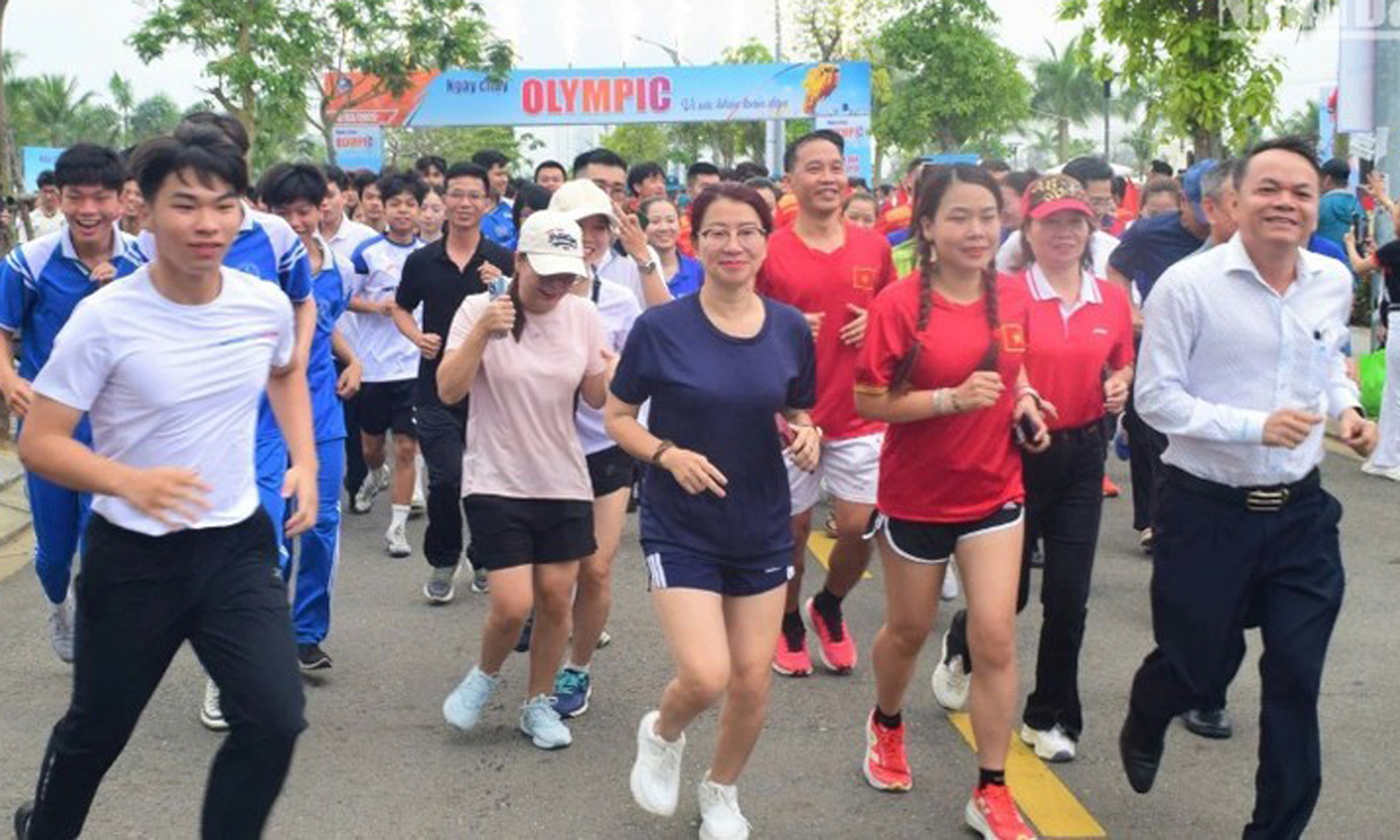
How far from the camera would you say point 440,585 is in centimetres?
778

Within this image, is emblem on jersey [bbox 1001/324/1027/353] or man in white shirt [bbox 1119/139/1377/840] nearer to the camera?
man in white shirt [bbox 1119/139/1377/840]

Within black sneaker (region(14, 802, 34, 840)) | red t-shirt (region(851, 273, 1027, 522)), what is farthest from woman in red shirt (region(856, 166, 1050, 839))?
black sneaker (region(14, 802, 34, 840))

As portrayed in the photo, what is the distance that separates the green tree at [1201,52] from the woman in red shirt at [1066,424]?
34.9 ft

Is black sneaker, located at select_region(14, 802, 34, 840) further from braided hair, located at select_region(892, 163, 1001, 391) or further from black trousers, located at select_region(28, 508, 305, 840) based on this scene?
braided hair, located at select_region(892, 163, 1001, 391)

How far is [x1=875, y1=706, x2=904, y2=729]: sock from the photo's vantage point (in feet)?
16.8

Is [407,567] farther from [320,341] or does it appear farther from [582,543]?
[582,543]

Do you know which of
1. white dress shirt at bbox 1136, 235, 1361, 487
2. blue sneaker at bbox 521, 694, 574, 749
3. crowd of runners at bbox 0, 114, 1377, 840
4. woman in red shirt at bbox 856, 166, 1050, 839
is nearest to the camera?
crowd of runners at bbox 0, 114, 1377, 840

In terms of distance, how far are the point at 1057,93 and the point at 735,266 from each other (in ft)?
273

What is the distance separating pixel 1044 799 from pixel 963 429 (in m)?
1.20

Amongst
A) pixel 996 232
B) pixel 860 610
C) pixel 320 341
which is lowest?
pixel 860 610

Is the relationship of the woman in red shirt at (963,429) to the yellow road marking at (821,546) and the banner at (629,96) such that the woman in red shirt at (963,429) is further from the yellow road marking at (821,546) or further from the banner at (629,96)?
the banner at (629,96)

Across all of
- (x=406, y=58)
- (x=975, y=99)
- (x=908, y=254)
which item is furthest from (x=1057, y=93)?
(x=908, y=254)

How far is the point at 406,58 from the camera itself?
3406 cm

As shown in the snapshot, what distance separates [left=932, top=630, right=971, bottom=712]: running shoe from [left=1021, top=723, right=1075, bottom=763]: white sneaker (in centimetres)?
53
